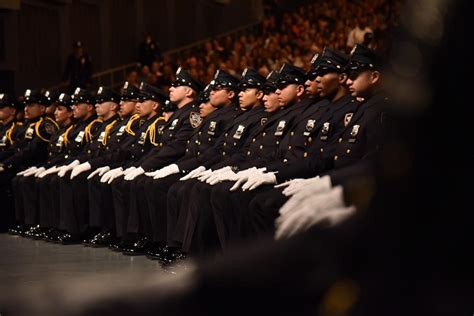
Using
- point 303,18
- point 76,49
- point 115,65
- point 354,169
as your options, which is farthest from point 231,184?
point 115,65

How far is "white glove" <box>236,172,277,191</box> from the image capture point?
6.35 metres

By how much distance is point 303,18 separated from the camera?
63.3 ft

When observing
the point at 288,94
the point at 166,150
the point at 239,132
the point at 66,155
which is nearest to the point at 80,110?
the point at 66,155

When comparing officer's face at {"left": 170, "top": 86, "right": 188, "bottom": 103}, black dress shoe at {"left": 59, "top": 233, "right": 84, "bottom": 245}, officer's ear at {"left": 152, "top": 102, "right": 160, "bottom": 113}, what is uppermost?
officer's face at {"left": 170, "top": 86, "right": 188, "bottom": 103}

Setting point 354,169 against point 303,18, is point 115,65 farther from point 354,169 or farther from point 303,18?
point 354,169

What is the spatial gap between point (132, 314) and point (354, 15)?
682 inches

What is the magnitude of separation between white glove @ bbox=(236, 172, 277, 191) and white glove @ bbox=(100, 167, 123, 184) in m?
2.85

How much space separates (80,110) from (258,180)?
5.06 metres

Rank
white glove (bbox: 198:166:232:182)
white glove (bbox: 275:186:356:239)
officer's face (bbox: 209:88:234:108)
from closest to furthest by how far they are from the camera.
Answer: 1. white glove (bbox: 275:186:356:239)
2. white glove (bbox: 198:166:232:182)
3. officer's face (bbox: 209:88:234:108)

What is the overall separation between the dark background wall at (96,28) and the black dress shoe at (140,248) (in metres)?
10.2

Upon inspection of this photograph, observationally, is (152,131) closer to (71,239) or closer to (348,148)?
(71,239)

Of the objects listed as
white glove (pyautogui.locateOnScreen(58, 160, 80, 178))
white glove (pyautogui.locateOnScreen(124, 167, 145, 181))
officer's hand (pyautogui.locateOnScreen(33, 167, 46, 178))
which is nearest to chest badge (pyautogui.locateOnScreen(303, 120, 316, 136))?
white glove (pyautogui.locateOnScreen(124, 167, 145, 181))

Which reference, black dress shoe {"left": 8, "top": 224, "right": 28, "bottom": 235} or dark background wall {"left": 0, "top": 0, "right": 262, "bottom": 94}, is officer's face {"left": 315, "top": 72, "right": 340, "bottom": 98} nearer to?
black dress shoe {"left": 8, "top": 224, "right": 28, "bottom": 235}

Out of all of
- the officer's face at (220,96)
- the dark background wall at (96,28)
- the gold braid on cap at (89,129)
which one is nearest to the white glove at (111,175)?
the officer's face at (220,96)
